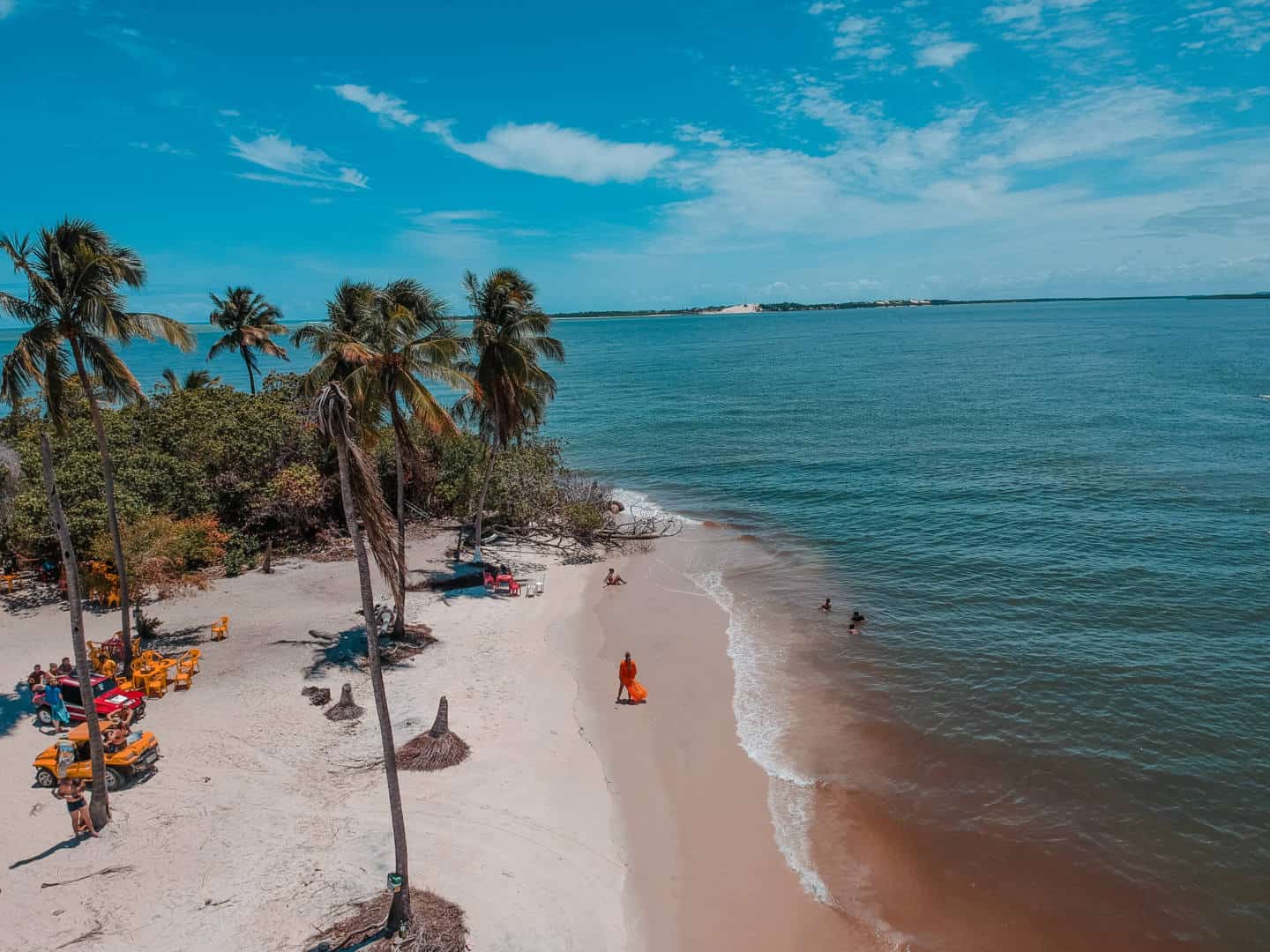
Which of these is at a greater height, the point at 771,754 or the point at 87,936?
the point at 87,936

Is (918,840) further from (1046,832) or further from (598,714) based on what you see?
(598,714)

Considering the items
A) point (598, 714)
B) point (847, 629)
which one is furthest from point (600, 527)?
point (598, 714)

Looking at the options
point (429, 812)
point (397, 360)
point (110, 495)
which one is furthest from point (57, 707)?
point (397, 360)

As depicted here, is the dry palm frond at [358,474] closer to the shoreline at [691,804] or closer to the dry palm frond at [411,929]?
the dry palm frond at [411,929]

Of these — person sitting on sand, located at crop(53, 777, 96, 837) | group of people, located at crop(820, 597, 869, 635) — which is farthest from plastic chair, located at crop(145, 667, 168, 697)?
group of people, located at crop(820, 597, 869, 635)

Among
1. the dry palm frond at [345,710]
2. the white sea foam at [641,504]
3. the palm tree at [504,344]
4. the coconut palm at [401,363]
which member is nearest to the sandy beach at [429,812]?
the dry palm frond at [345,710]

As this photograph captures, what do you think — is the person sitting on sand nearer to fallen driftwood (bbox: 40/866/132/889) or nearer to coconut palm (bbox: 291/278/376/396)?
fallen driftwood (bbox: 40/866/132/889)

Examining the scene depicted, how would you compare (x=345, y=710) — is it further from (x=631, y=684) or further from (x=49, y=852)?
(x=631, y=684)
